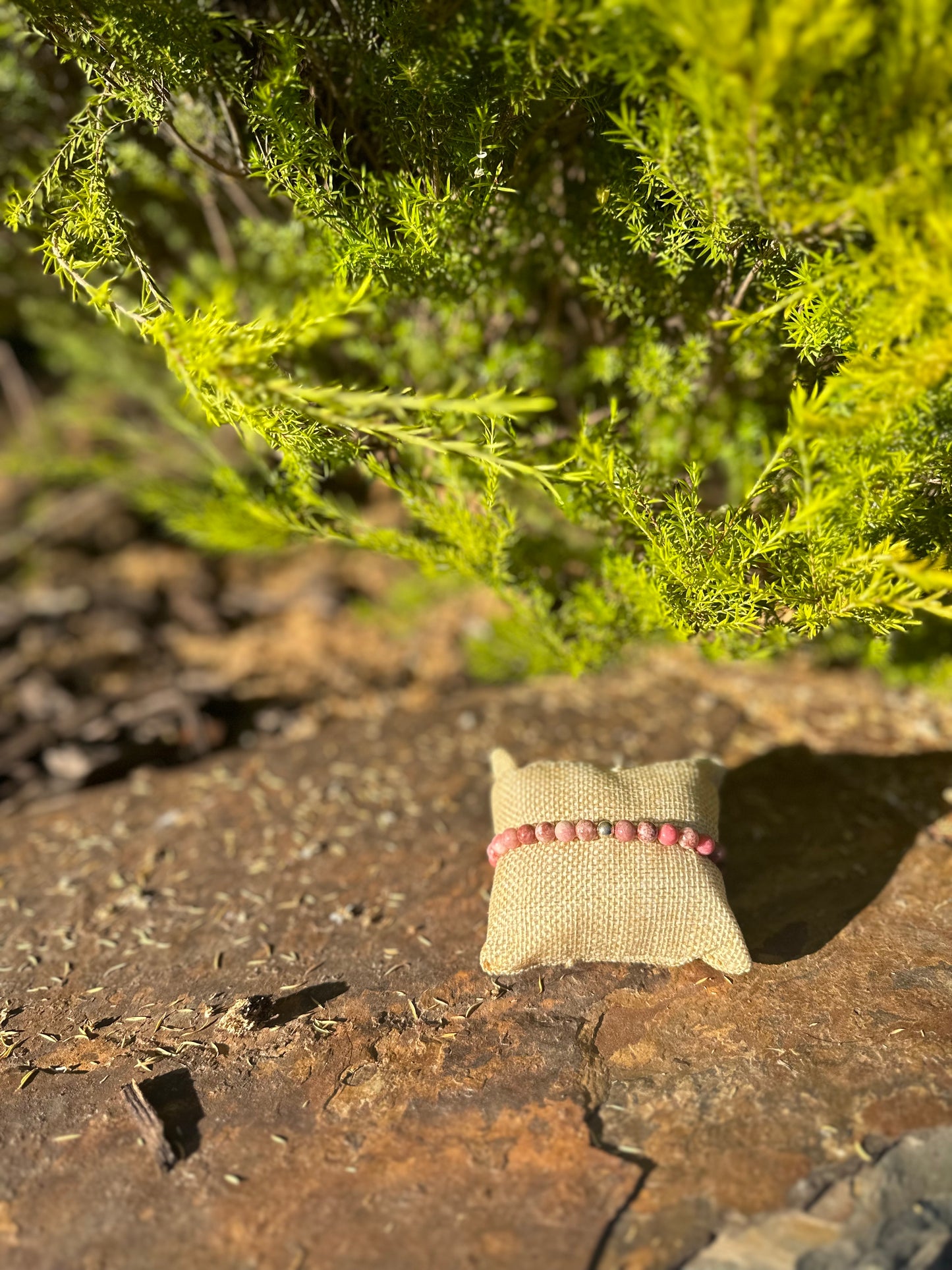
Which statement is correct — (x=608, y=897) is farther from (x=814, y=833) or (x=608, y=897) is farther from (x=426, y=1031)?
(x=814, y=833)

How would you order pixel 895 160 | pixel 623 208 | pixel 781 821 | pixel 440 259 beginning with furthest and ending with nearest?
pixel 781 821
pixel 440 259
pixel 623 208
pixel 895 160

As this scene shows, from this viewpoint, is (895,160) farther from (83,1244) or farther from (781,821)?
(83,1244)

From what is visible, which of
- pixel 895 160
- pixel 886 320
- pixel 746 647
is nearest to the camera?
pixel 895 160

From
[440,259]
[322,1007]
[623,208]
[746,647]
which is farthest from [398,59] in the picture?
[322,1007]

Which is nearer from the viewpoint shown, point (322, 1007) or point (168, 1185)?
point (168, 1185)

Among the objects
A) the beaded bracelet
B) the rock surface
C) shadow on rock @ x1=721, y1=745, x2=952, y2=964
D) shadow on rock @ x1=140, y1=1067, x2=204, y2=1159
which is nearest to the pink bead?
the beaded bracelet

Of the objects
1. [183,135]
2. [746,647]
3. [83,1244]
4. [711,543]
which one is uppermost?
[183,135]

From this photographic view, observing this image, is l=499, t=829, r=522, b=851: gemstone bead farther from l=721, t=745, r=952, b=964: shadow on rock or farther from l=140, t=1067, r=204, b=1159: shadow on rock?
l=140, t=1067, r=204, b=1159: shadow on rock

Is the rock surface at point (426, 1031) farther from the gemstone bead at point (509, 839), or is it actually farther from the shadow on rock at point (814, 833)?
the gemstone bead at point (509, 839)
